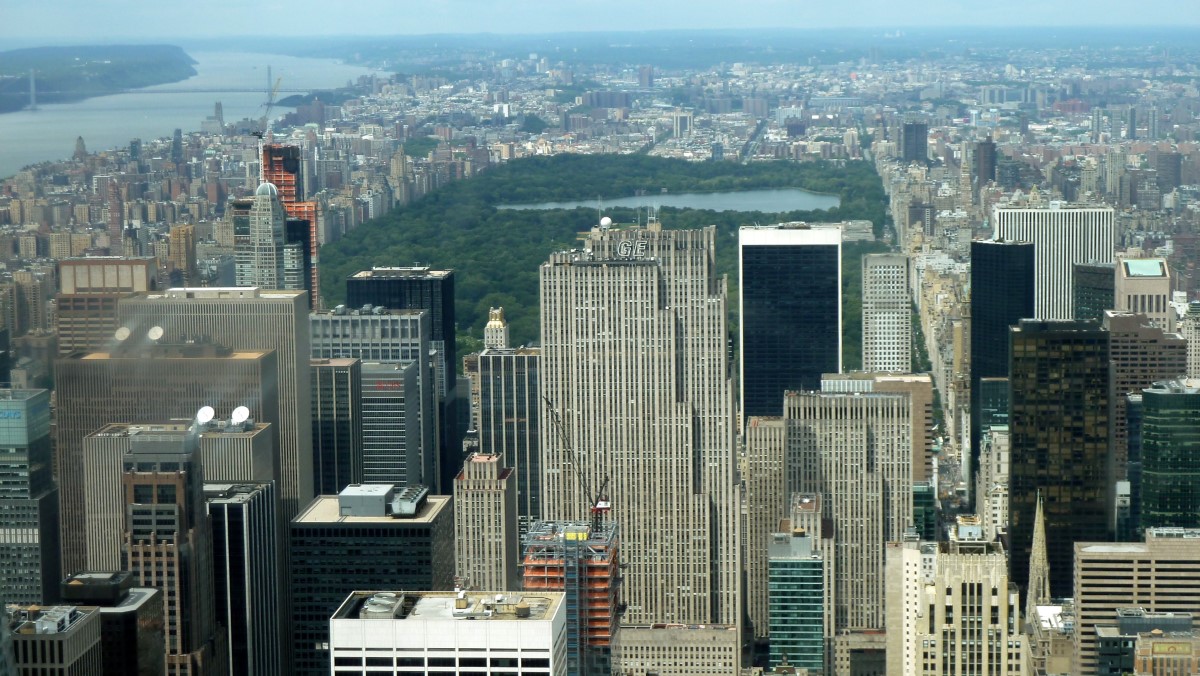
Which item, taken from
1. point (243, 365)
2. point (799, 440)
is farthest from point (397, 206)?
point (243, 365)

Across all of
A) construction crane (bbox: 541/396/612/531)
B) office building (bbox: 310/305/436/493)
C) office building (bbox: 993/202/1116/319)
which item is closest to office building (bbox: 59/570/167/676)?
office building (bbox: 310/305/436/493)

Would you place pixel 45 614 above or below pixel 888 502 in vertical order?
above

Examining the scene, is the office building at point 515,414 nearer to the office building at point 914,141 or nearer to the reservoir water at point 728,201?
the reservoir water at point 728,201

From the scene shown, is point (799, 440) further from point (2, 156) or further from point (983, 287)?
point (2, 156)

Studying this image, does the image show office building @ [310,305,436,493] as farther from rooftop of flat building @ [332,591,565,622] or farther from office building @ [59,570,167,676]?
rooftop of flat building @ [332,591,565,622]

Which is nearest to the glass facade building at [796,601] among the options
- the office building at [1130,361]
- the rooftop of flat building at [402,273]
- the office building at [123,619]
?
the office building at [1130,361]

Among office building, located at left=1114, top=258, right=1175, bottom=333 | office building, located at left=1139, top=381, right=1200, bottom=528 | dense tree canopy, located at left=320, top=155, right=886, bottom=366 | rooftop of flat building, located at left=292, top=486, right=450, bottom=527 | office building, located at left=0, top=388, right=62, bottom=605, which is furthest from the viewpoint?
office building, located at left=1114, top=258, right=1175, bottom=333
